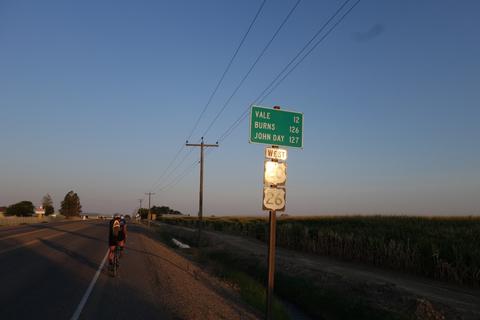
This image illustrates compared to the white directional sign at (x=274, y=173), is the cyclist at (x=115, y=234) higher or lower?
lower

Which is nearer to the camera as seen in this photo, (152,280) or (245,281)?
(152,280)

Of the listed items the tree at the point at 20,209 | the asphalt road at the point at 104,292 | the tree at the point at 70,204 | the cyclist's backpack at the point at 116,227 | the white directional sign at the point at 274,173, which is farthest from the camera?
the tree at the point at 70,204

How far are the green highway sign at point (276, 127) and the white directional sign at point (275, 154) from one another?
15 centimetres

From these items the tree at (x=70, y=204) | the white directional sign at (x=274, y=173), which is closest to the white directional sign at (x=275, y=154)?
the white directional sign at (x=274, y=173)

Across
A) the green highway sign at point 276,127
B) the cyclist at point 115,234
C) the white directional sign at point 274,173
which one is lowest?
the cyclist at point 115,234

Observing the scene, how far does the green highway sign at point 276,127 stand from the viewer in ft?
30.1

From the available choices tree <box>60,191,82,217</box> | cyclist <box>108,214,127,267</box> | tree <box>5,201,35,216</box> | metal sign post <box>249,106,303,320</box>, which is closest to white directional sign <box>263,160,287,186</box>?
metal sign post <box>249,106,303,320</box>

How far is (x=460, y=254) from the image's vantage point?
20.5 metres

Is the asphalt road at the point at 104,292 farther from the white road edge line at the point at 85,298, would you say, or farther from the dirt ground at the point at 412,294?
the dirt ground at the point at 412,294

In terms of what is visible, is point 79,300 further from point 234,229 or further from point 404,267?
point 234,229

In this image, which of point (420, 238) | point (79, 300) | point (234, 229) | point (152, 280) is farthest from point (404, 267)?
point (234, 229)

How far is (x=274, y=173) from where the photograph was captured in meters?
9.02

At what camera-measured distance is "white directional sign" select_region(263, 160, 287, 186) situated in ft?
29.3

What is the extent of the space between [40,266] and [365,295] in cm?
1094
